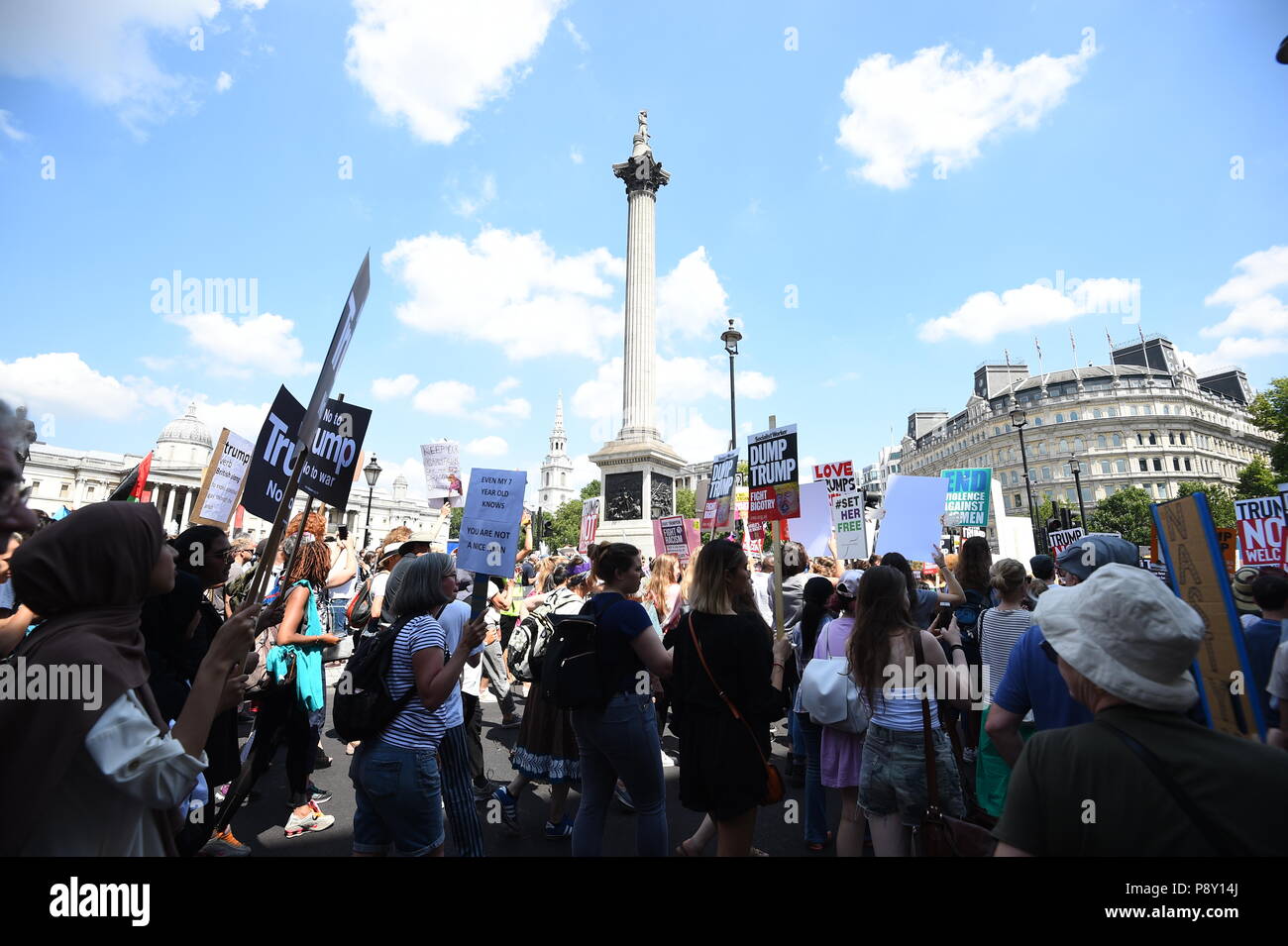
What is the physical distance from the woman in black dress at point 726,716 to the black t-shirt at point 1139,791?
1.99 m

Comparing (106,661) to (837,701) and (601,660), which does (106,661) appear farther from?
(837,701)

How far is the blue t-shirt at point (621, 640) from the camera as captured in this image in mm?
3754

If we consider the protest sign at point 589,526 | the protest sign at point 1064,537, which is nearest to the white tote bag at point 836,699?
the protest sign at point 1064,537

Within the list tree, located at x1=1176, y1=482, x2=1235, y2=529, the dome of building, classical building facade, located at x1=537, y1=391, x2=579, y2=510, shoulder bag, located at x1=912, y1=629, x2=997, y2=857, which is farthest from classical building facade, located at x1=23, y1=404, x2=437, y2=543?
tree, located at x1=1176, y1=482, x2=1235, y2=529

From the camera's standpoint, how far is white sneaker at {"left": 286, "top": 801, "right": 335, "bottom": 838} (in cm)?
513

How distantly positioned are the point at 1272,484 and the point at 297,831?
59.2 metres

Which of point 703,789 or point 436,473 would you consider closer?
point 703,789

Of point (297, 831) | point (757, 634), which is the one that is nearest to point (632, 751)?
point (757, 634)

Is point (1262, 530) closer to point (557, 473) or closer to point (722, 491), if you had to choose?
point (722, 491)

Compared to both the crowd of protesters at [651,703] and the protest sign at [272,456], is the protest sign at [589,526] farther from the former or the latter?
the protest sign at [272,456]

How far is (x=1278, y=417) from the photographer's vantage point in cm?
3788

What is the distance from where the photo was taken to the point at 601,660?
12.3ft
